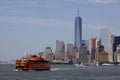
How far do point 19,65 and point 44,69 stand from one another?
34.1 feet

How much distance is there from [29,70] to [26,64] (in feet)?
8.71

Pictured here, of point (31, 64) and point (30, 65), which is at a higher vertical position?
point (31, 64)

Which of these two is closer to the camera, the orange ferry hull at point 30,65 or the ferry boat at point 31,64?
the orange ferry hull at point 30,65

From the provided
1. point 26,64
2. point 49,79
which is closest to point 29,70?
point 26,64

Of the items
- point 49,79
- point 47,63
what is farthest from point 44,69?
point 49,79

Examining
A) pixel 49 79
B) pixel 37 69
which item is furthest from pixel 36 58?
pixel 49 79

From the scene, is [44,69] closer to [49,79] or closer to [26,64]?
[26,64]

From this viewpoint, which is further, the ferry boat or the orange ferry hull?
the ferry boat

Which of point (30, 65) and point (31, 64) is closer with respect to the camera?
point (31, 64)

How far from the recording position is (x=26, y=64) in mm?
179625

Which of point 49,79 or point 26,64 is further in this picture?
point 26,64

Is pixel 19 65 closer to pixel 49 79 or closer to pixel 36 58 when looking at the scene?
pixel 36 58

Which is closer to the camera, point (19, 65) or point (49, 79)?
point (49, 79)

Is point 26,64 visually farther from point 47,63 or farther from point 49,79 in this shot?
point 49,79
